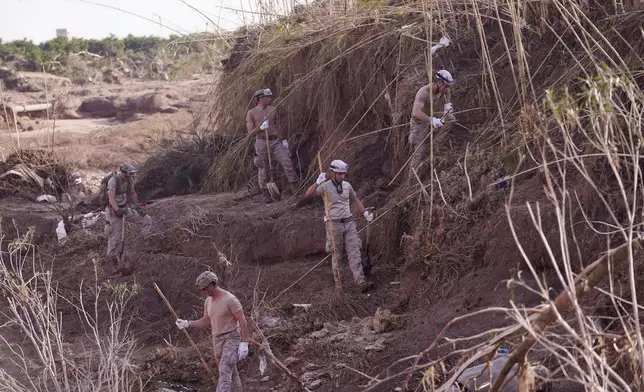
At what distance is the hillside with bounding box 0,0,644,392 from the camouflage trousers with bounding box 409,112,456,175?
0.54 ft

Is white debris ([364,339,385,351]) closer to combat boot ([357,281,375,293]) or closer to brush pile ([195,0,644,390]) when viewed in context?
brush pile ([195,0,644,390])

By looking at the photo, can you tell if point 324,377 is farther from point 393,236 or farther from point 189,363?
point 393,236

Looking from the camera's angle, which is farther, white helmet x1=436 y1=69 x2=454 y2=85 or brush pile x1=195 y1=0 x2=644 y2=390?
white helmet x1=436 y1=69 x2=454 y2=85

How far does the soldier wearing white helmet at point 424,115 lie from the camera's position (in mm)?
10984

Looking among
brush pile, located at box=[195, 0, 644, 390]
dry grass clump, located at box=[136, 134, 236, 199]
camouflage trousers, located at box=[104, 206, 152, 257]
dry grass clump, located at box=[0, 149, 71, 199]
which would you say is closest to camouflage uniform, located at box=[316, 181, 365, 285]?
brush pile, located at box=[195, 0, 644, 390]

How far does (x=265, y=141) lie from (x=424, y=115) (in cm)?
345

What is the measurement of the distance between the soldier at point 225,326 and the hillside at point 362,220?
553 millimetres

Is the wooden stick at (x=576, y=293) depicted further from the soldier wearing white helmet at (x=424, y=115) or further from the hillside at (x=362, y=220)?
the soldier wearing white helmet at (x=424, y=115)

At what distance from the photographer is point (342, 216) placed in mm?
10906

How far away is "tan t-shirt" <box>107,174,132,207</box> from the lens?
12.4 meters

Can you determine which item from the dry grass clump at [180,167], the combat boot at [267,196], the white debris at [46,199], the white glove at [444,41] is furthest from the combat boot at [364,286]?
the white debris at [46,199]

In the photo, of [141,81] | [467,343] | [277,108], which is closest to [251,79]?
[277,108]

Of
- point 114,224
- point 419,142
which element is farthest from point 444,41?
point 114,224

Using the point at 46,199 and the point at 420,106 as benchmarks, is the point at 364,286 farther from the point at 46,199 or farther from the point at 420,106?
the point at 46,199
